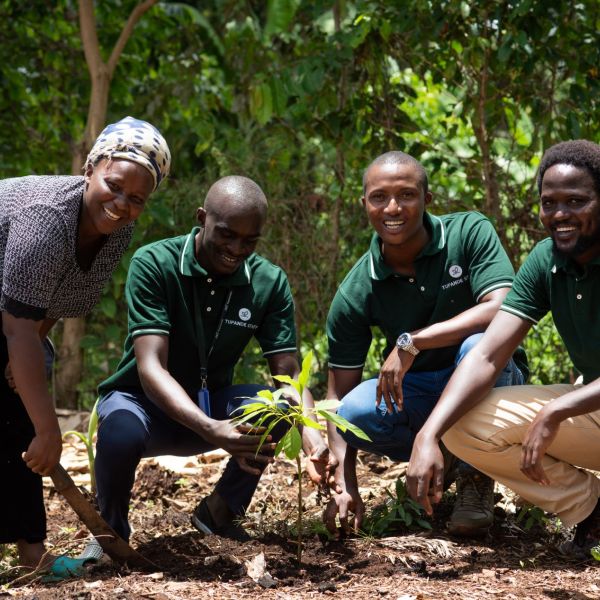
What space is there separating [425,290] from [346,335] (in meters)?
0.39

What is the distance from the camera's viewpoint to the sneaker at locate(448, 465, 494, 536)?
3.71 meters

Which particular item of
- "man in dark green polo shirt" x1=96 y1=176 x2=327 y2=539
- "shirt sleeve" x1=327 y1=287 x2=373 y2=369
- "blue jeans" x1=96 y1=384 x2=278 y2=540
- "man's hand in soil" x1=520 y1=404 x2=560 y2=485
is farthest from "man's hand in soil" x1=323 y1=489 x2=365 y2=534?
"man's hand in soil" x1=520 y1=404 x2=560 y2=485

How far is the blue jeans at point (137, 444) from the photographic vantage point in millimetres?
3609

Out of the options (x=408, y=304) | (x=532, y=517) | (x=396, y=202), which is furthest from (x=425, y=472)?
(x=396, y=202)

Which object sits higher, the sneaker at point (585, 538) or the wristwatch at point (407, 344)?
the wristwatch at point (407, 344)

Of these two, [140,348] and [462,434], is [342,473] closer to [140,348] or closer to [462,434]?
[462,434]

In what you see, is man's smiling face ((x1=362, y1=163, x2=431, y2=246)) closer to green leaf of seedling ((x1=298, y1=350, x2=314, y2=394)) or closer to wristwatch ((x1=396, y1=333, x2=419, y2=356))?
wristwatch ((x1=396, y1=333, x2=419, y2=356))

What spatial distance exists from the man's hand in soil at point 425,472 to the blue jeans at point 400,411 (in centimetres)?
54

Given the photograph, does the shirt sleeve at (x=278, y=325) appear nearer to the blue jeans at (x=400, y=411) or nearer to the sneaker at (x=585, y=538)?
the blue jeans at (x=400, y=411)

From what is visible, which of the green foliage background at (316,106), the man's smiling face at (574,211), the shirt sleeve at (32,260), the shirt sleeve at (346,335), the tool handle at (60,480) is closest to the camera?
the shirt sleeve at (32,260)

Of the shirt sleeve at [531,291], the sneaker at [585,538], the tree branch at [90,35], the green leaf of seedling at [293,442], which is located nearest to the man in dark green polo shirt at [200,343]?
the green leaf of seedling at [293,442]

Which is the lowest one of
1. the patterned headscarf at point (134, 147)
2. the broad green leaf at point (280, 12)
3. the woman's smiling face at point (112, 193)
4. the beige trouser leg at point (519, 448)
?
the beige trouser leg at point (519, 448)

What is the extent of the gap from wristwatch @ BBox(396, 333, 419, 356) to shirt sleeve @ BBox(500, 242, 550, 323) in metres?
0.37

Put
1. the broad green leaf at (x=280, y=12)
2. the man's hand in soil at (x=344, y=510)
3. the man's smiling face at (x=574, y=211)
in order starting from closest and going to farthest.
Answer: the man's smiling face at (x=574, y=211)
the man's hand in soil at (x=344, y=510)
the broad green leaf at (x=280, y=12)
